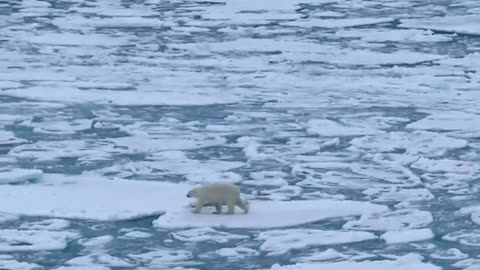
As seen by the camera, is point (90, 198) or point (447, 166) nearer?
point (90, 198)

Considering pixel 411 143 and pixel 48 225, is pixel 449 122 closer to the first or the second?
pixel 411 143

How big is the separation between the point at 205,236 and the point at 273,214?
0.99 ft

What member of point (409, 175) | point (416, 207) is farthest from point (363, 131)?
point (416, 207)

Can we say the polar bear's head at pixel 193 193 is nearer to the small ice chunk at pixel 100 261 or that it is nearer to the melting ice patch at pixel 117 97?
the small ice chunk at pixel 100 261

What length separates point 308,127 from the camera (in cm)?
557

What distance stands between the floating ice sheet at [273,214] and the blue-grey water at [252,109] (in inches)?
2.2

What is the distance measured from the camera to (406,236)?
4.00 meters

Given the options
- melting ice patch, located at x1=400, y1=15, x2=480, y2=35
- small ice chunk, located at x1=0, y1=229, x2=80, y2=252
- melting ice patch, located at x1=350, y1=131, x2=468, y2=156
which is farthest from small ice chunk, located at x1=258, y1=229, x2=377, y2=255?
melting ice patch, located at x1=400, y1=15, x2=480, y2=35

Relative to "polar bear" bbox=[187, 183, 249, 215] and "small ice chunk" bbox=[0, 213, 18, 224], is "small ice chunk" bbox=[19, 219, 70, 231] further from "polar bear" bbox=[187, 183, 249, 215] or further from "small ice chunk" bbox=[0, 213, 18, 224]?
"polar bear" bbox=[187, 183, 249, 215]

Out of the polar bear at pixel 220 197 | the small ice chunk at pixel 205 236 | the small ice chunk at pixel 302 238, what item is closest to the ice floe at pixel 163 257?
the small ice chunk at pixel 205 236

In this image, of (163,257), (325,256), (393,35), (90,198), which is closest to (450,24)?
(393,35)

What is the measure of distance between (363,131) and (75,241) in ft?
6.14

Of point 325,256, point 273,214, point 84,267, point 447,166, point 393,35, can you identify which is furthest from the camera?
point 393,35

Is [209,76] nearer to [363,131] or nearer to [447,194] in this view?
[363,131]
